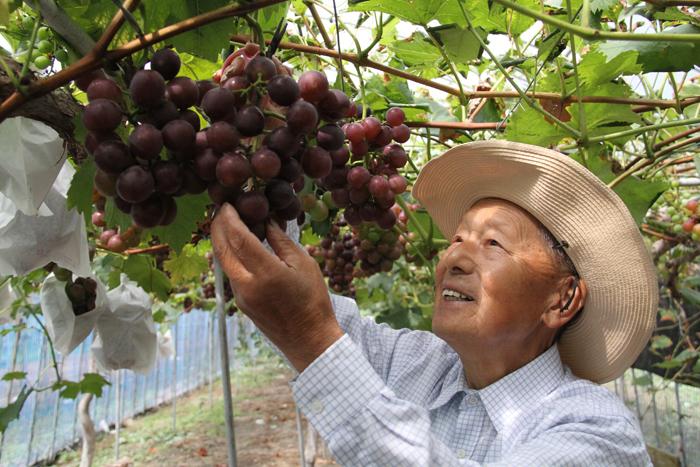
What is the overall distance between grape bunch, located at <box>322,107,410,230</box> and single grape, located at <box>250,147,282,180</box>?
40 centimetres

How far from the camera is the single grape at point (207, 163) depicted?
842mm

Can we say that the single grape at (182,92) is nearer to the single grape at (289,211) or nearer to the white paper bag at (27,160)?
the single grape at (289,211)

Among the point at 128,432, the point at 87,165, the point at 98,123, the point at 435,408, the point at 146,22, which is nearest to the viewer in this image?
the point at 98,123

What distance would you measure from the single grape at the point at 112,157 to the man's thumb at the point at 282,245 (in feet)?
0.77

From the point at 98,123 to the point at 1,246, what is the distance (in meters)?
1.02

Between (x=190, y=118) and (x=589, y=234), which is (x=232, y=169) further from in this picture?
(x=589, y=234)

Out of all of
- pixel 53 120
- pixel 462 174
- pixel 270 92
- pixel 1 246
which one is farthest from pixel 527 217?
pixel 1 246

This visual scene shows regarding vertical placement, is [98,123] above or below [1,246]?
below

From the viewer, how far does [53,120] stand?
1.03 meters

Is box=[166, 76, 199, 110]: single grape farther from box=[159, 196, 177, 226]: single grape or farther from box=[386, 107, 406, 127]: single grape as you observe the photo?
box=[386, 107, 406, 127]: single grape

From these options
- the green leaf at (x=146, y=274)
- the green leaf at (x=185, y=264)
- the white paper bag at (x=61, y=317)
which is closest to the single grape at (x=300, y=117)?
the green leaf at (x=146, y=274)

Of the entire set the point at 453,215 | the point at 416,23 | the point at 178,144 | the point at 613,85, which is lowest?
the point at 178,144

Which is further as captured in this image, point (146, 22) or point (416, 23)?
point (416, 23)

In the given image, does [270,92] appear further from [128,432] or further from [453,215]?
[128,432]
